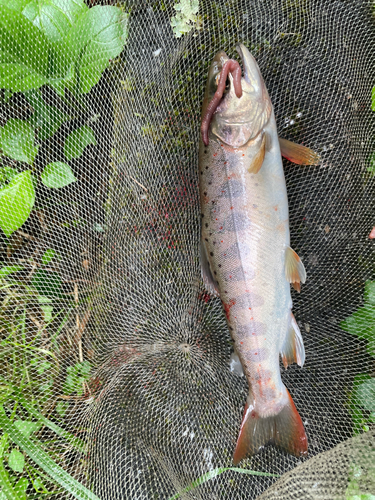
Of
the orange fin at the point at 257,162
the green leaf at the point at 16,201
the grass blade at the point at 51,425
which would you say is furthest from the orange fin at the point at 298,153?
the grass blade at the point at 51,425

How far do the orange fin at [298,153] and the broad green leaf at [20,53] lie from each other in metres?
1.40

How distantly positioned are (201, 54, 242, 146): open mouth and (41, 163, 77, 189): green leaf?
0.85 metres

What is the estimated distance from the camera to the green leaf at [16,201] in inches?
88.4

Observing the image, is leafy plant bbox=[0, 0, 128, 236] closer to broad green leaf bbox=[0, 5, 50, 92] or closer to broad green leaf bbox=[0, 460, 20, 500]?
broad green leaf bbox=[0, 5, 50, 92]

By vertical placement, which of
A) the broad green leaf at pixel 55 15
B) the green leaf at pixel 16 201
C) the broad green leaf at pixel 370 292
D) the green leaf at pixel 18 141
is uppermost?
the broad green leaf at pixel 55 15

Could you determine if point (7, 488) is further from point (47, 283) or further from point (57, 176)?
point (57, 176)

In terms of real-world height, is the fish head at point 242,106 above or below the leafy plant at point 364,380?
above

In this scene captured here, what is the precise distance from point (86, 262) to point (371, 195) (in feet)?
5.61

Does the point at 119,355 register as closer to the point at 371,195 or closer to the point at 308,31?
the point at 371,195

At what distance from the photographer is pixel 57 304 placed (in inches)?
94.3

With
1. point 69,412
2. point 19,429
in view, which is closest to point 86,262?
point 69,412

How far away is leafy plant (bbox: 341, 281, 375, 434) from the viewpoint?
2098 mm

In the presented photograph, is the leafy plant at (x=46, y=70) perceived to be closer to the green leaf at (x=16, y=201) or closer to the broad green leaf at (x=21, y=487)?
the green leaf at (x=16, y=201)

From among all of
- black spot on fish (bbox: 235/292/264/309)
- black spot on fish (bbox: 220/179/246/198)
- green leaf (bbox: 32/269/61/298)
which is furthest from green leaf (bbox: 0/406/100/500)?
black spot on fish (bbox: 220/179/246/198)
